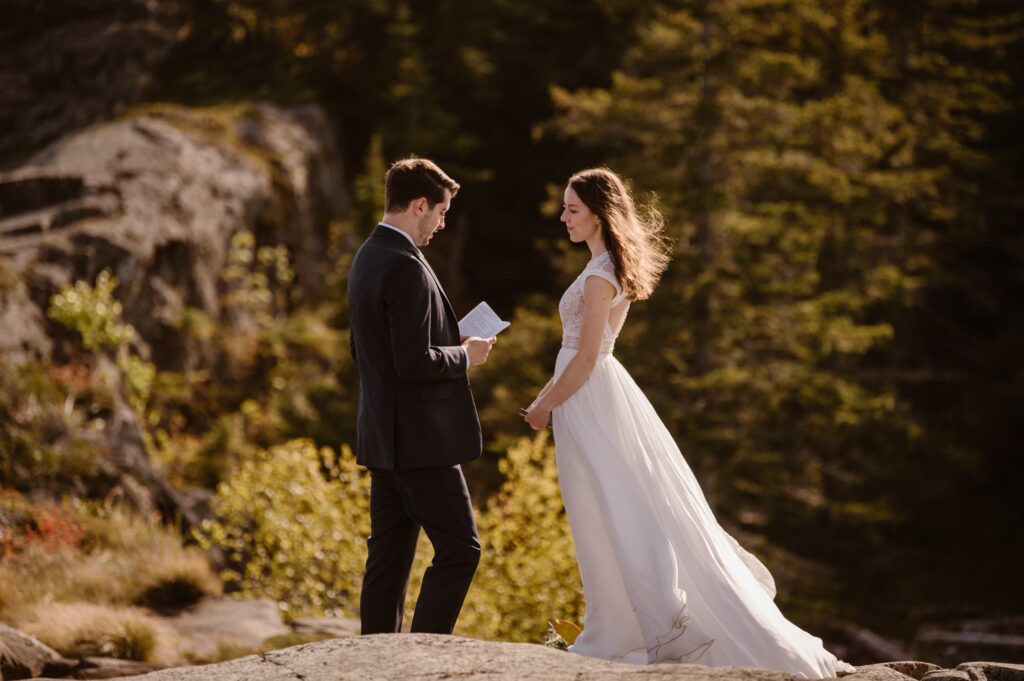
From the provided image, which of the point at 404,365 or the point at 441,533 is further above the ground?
the point at 404,365

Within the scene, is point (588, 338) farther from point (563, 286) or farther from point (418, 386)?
point (563, 286)

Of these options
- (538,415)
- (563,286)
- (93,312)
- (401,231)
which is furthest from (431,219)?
(563,286)

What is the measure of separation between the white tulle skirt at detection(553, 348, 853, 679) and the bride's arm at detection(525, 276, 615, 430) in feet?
0.26

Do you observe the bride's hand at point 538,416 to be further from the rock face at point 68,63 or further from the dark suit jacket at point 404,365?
the rock face at point 68,63

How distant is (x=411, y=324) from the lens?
4.46 metres

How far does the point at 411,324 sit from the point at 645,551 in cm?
140

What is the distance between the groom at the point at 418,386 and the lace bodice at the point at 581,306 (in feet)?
1.85

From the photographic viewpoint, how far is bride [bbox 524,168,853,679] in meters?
4.64

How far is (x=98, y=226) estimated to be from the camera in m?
13.0

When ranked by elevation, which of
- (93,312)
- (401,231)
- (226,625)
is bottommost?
(226,625)

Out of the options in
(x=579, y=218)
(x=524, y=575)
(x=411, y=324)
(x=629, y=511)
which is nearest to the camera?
(x=411, y=324)

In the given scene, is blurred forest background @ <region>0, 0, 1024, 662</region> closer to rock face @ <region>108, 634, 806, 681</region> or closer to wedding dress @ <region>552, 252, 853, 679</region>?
wedding dress @ <region>552, 252, 853, 679</region>

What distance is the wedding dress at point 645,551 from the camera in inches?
182

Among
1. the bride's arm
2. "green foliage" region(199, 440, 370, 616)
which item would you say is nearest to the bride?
the bride's arm
